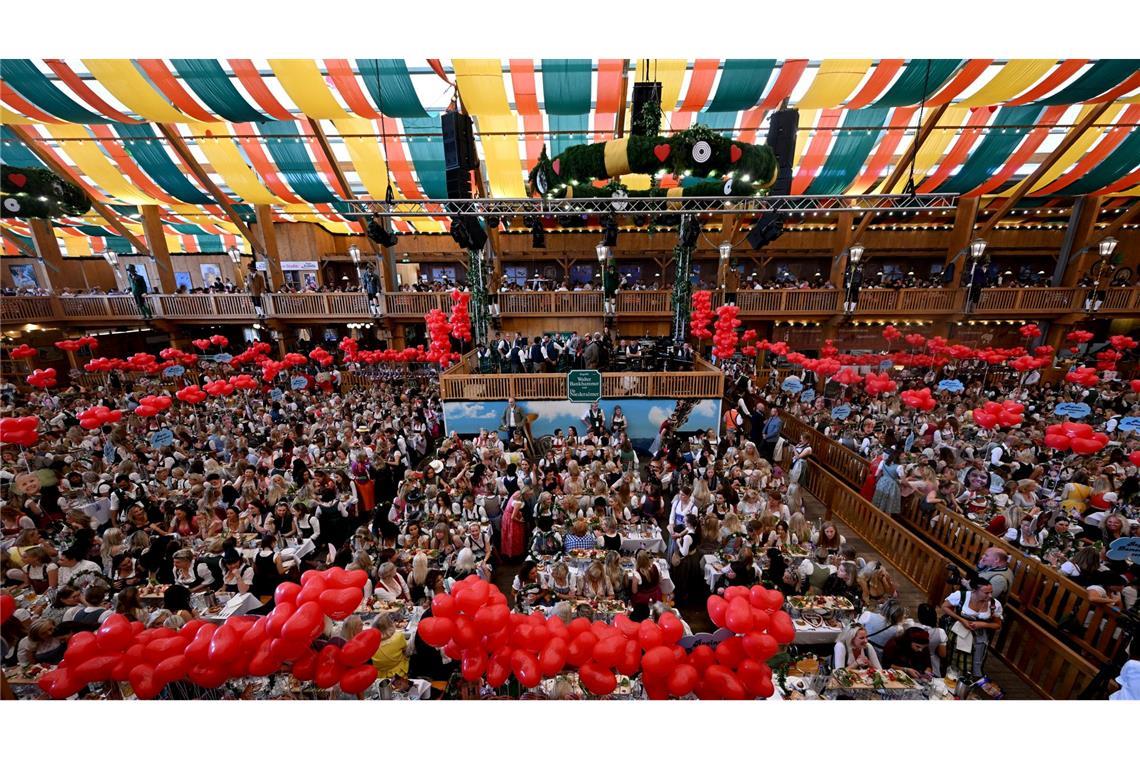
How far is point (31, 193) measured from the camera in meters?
4.31

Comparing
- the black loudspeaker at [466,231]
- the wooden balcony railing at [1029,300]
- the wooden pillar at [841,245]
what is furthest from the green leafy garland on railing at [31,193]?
the wooden balcony railing at [1029,300]

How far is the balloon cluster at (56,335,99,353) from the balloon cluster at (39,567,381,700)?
1752cm

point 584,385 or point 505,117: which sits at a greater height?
point 505,117

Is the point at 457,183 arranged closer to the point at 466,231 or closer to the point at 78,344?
the point at 466,231

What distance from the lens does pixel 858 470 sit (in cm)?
813

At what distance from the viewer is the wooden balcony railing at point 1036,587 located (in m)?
4.27

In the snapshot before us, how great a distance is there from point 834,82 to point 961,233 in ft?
37.1

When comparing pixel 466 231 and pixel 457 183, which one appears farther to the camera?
pixel 466 231

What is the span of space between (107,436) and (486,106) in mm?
11073

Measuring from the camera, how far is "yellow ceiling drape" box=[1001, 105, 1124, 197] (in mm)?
11352

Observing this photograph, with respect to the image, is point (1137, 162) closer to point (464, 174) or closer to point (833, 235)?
point (833, 235)

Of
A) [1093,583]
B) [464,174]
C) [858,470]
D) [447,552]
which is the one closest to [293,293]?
[464,174]

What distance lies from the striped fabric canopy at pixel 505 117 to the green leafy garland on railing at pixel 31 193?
4630 millimetres

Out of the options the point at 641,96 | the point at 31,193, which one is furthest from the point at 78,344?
the point at 641,96
